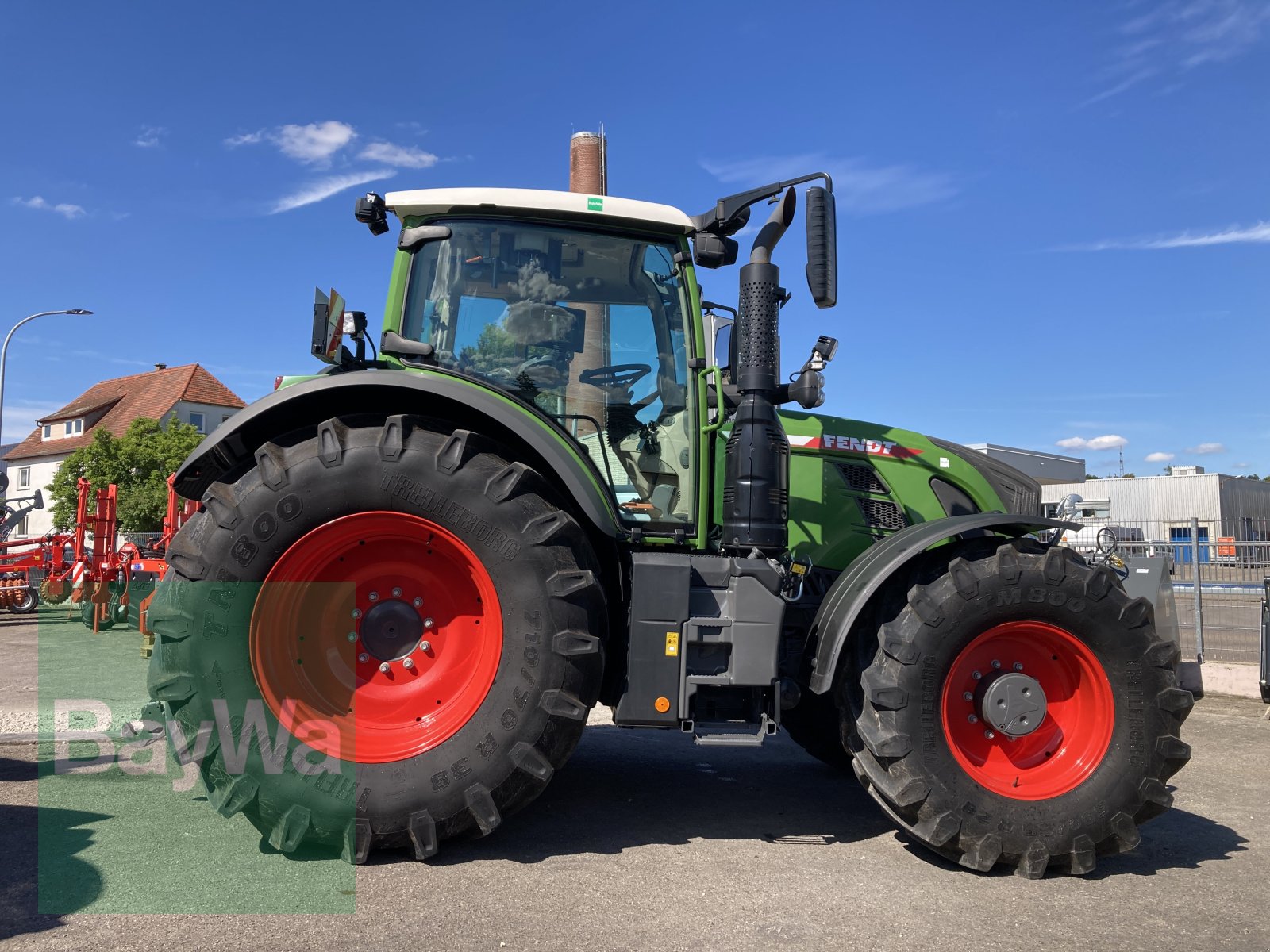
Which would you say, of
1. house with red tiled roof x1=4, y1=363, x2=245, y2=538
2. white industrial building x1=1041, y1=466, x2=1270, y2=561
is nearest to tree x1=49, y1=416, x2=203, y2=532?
house with red tiled roof x1=4, y1=363, x2=245, y2=538

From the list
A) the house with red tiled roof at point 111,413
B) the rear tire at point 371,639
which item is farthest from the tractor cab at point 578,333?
the house with red tiled roof at point 111,413

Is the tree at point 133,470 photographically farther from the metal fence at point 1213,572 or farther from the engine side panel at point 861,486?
the engine side panel at point 861,486

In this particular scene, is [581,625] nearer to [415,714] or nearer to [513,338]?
[415,714]

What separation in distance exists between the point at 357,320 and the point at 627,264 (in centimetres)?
126

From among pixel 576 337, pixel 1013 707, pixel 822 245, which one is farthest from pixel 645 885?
pixel 822 245

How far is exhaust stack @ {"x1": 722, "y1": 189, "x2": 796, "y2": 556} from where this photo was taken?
160 inches

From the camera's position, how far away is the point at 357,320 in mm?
4152

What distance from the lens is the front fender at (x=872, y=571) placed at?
3.87 metres

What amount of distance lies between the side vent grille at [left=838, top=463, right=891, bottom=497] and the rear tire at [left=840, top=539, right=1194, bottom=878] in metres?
0.93

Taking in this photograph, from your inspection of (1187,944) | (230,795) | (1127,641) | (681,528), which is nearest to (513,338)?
(681,528)

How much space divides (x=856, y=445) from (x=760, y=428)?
1123mm

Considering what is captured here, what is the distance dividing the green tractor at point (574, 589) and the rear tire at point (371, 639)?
1 cm

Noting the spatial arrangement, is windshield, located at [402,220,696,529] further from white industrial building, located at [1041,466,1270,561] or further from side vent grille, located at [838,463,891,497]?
white industrial building, located at [1041,466,1270,561]

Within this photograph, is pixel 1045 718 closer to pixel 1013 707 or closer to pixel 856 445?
pixel 1013 707
